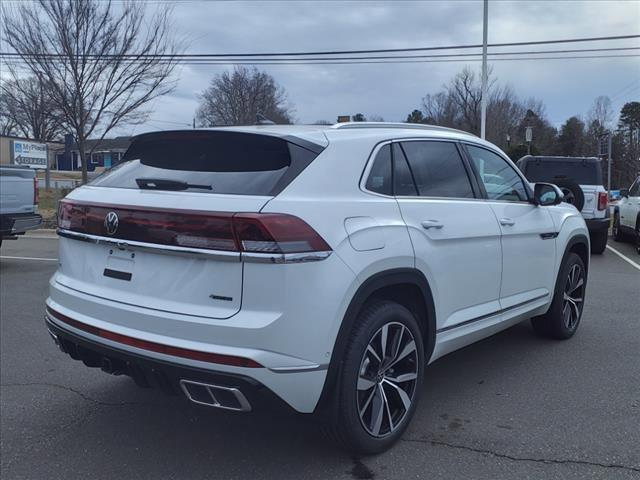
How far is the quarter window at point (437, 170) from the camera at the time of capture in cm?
369

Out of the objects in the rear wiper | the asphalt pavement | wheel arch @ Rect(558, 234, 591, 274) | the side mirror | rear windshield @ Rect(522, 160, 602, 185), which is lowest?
the asphalt pavement

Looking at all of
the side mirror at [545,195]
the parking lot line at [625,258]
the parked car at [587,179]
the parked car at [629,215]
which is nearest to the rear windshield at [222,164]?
the side mirror at [545,195]

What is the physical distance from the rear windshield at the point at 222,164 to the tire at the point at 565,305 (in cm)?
322

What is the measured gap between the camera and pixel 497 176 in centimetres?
458

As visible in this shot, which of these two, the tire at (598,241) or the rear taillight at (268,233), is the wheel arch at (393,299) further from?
the tire at (598,241)

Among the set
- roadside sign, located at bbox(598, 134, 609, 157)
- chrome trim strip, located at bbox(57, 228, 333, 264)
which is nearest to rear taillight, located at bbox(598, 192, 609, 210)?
chrome trim strip, located at bbox(57, 228, 333, 264)

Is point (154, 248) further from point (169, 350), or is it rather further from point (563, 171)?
point (563, 171)

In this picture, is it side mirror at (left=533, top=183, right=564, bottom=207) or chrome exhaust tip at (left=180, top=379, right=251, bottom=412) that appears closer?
chrome exhaust tip at (left=180, top=379, right=251, bottom=412)

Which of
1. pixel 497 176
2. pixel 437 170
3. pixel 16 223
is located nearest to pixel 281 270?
pixel 437 170

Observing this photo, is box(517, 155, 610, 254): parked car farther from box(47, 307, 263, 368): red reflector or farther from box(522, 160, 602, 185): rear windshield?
box(47, 307, 263, 368): red reflector

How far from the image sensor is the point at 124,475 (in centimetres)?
311

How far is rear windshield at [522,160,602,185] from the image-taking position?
12.3 m

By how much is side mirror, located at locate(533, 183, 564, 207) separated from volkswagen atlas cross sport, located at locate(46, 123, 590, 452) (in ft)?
3.53

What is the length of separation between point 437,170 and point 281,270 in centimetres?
165
